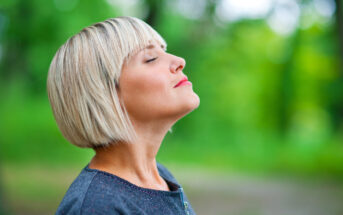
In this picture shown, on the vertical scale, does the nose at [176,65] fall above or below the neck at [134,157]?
above

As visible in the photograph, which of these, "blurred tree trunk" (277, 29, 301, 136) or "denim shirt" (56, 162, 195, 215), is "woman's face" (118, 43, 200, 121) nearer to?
"denim shirt" (56, 162, 195, 215)

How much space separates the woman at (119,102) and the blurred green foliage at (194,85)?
135 inches

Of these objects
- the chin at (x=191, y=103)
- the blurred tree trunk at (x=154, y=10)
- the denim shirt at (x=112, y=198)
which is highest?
the blurred tree trunk at (x=154, y=10)

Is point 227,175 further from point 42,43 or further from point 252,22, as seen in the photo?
point 42,43

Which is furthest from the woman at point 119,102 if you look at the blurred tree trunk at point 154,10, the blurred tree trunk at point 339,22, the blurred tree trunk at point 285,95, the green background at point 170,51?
the blurred tree trunk at point 285,95

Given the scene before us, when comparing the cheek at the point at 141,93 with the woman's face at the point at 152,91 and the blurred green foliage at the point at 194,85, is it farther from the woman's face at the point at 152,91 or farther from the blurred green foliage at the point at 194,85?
the blurred green foliage at the point at 194,85

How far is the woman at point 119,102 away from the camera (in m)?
1.42

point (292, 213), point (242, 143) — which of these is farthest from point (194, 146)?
point (292, 213)

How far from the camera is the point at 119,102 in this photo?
146 cm

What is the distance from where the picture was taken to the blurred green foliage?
516 cm

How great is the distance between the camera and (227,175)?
33.6ft

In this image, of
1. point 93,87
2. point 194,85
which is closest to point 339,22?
point 194,85

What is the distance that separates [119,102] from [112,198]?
0.37m

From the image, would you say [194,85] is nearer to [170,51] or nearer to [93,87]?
[170,51]
